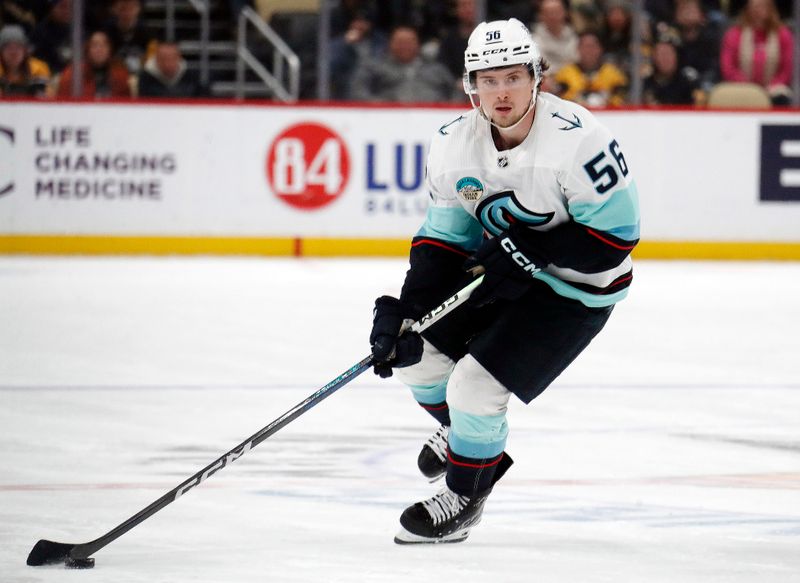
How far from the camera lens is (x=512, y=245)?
2.99m

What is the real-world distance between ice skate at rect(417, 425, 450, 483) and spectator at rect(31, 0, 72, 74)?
20.5 feet

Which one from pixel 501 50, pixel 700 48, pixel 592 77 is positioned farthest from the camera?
pixel 700 48

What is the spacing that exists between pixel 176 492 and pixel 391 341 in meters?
0.53

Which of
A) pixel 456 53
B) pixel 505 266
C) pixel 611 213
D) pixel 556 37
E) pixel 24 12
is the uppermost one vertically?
pixel 24 12

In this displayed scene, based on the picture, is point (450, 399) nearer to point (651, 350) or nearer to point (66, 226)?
point (651, 350)

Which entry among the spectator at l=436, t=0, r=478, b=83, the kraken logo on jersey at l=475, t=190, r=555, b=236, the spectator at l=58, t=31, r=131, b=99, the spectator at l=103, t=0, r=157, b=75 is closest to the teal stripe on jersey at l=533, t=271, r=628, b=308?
the kraken logo on jersey at l=475, t=190, r=555, b=236

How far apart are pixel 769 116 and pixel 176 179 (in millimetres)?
3613

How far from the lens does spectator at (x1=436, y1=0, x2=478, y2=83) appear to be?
9.26m

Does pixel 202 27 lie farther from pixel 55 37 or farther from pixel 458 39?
pixel 458 39

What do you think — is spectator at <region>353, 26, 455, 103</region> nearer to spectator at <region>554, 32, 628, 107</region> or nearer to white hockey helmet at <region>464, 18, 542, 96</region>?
spectator at <region>554, 32, 628, 107</region>

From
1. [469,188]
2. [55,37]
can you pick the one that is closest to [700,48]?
[55,37]

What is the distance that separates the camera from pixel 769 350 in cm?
580

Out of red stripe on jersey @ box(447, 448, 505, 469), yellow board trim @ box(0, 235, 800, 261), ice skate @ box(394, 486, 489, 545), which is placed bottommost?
yellow board trim @ box(0, 235, 800, 261)

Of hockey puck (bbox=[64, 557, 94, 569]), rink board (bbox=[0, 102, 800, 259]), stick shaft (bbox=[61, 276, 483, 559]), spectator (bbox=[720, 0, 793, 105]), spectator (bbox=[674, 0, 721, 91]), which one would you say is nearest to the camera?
hockey puck (bbox=[64, 557, 94, 569])
